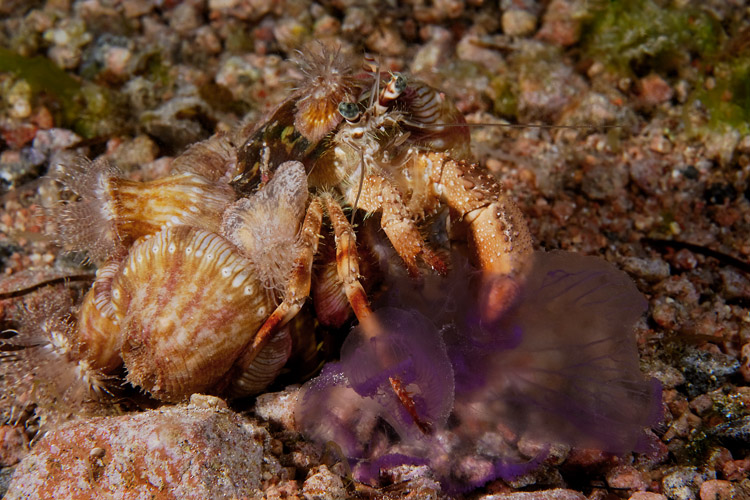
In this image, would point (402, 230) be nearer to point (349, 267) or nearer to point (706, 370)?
point (349, 267)

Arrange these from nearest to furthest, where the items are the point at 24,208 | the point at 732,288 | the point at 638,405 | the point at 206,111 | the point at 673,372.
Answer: the point at 638,405
the point at 673,372
the point at 732,288
the point at 24,208
the point at 206,111

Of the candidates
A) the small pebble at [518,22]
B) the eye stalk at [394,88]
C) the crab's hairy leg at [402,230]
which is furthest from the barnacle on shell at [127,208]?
the small pebble at [518,22]

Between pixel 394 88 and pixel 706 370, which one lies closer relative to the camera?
pixel 394 88

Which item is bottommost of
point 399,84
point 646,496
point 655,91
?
point 646,496

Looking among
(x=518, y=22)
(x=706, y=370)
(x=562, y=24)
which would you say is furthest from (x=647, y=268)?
(x=518, y=22)

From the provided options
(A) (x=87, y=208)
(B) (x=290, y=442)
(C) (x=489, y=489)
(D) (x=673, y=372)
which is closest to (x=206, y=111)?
(A) (x=87, y=208)

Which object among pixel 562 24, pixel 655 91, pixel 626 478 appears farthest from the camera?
pixel 562 24

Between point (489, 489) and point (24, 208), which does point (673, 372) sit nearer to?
point (489, 489)
